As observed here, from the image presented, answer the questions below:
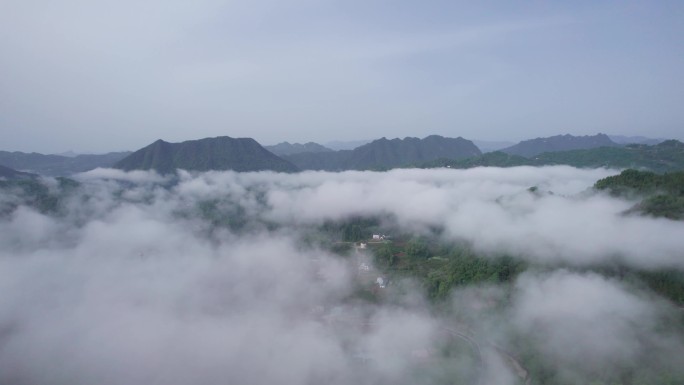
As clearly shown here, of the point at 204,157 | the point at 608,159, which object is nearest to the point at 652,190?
the point at 608,159

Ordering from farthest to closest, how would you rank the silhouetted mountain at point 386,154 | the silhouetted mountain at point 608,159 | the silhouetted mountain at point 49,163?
the silhouetted mountain at point 386,154, the silhouetted mountain at point 49,163, the silhouetted mountain at point 608,159

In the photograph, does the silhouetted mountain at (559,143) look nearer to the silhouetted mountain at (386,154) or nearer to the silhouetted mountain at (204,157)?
the silhouetted mountain at (386,154)

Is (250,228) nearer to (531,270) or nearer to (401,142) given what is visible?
(531,270)

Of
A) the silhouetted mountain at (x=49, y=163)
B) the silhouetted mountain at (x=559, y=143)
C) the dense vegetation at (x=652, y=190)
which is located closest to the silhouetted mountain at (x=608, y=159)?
the dense vegetation at (x=652, y=190)

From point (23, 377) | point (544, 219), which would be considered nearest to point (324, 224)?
point (544, 219)

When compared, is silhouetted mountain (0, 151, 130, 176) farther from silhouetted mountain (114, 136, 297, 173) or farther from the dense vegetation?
the dense vegetation

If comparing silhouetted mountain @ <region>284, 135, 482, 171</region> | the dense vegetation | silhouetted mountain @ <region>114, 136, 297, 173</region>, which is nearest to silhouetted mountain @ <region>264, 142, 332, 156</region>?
silhouetted mountain @ <region>284, 135, 482, 171</region>

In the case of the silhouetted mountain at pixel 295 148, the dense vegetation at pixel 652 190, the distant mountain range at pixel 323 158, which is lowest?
the dense vegetation at pixel 652 190
